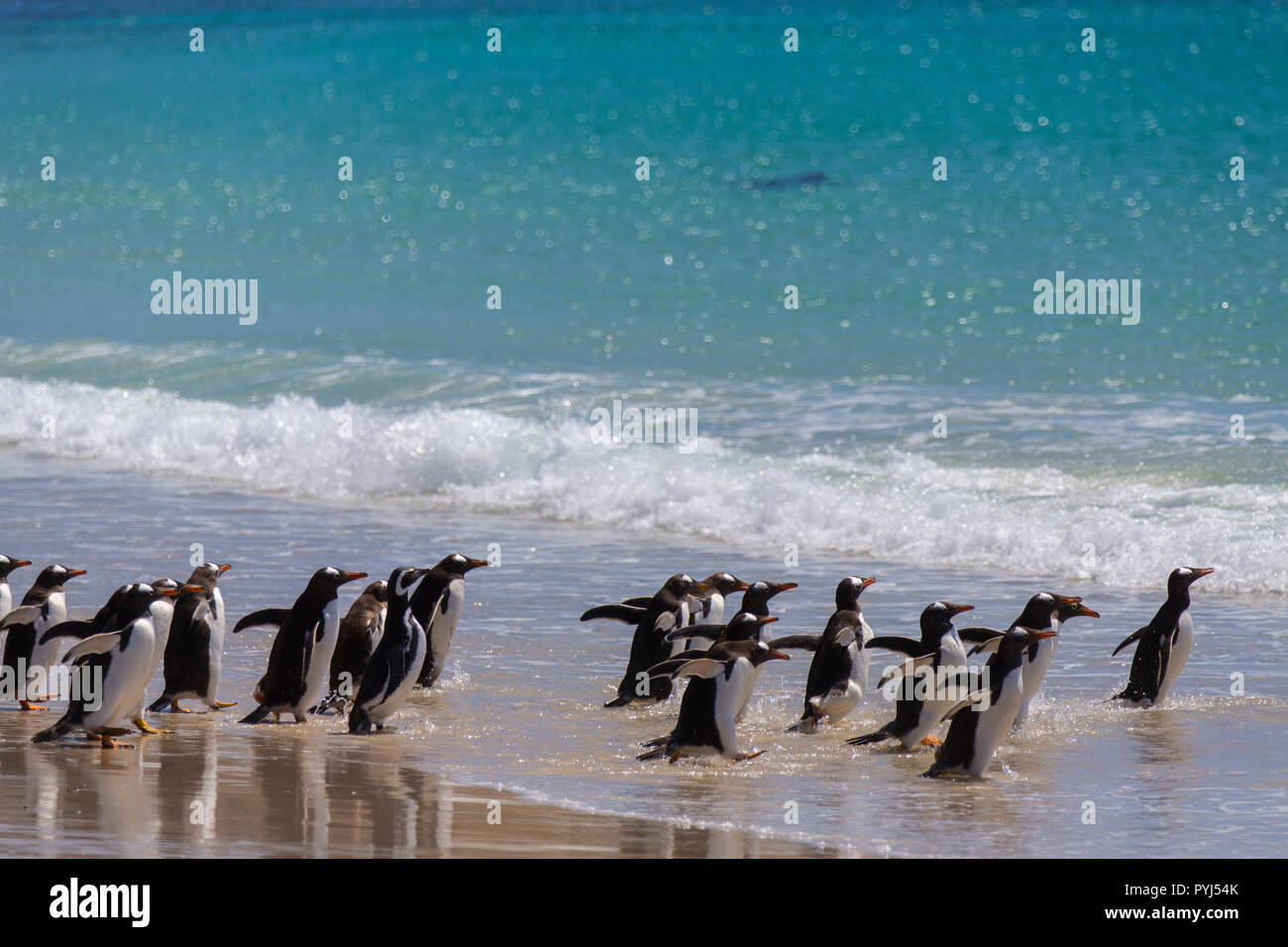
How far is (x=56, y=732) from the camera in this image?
23.1 feet

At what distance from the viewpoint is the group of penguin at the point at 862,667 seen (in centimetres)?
Result: 681

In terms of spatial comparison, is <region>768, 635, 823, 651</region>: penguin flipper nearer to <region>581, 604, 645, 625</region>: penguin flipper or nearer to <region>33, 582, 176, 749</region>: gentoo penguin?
<region>581, 604, 645, 625</region>: penguin flipper

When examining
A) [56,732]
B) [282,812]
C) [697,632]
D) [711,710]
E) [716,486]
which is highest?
[716,486]

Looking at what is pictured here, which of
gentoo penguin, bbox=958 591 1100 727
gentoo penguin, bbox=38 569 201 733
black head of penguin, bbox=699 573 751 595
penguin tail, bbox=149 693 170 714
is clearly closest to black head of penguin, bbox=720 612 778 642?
gentoo penguin, bbox=958 591 1100 727

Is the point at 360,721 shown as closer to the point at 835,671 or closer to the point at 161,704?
the point at 161,704

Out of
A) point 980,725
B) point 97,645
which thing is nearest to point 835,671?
point 980,725

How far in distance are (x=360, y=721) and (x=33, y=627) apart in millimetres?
1716

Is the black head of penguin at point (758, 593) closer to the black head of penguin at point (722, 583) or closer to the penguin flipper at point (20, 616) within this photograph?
the black head of penguin at point (722, 583)

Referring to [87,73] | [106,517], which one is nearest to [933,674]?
[106,517]

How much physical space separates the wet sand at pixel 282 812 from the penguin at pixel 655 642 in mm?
1220

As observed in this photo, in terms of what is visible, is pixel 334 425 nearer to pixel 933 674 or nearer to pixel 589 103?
pixel 933 674

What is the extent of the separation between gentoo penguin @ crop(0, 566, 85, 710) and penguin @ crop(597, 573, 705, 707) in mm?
2450

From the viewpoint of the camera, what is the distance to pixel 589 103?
37500 mm
